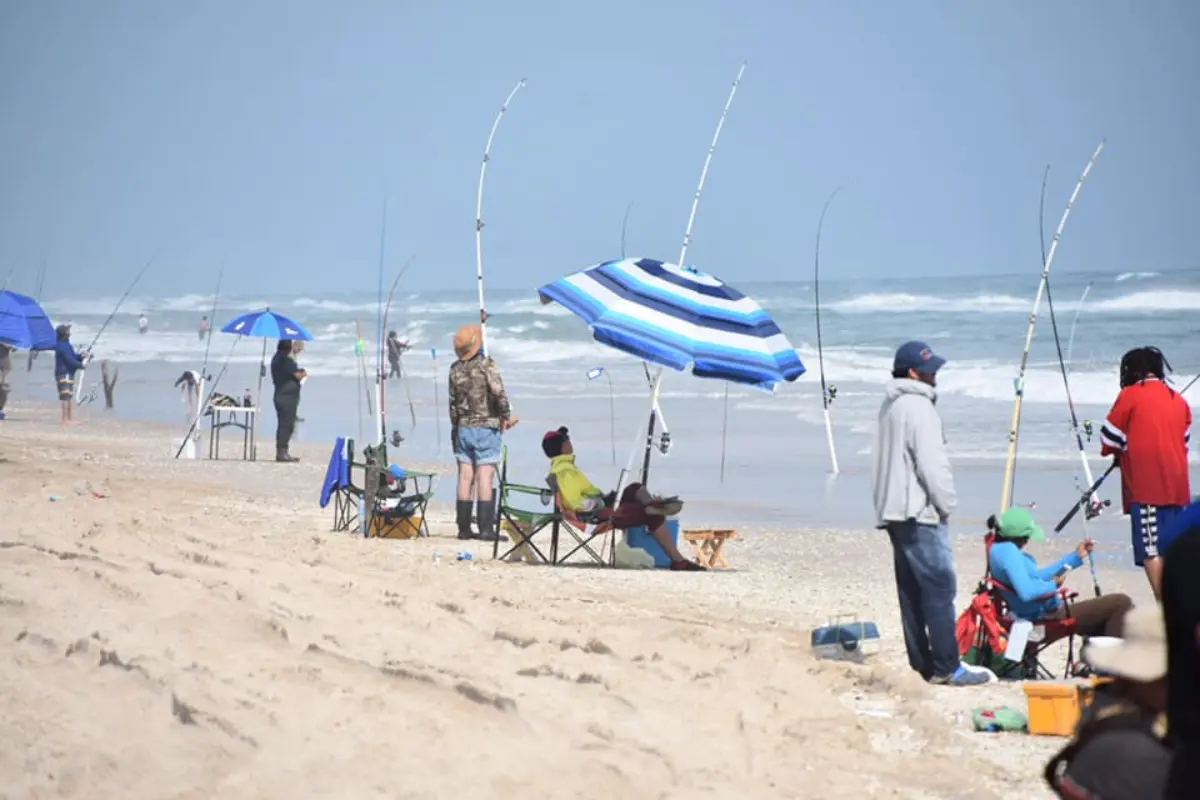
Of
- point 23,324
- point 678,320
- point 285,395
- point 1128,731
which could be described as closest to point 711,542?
point 678,320

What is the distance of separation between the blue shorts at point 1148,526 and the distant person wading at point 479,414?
170 inches

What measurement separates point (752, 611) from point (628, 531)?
177 centimetres

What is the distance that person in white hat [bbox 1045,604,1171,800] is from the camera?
246 centimetres

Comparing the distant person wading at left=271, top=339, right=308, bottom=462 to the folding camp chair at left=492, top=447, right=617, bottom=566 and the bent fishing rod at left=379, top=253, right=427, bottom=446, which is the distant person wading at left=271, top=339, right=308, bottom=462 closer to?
the bent fishing rod at left=379, top=253, right=427, bottom=446

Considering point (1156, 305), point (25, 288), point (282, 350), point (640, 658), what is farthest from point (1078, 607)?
point (25, 288)

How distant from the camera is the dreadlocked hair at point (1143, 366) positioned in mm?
6984

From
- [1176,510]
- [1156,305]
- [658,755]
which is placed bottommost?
[658,755]

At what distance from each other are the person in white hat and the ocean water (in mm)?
8099

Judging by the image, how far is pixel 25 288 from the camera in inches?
3305

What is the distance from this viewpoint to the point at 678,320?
9031 mm

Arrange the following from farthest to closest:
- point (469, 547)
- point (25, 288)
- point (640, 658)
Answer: point (25, 288), point (469, 547), point (640, 658)

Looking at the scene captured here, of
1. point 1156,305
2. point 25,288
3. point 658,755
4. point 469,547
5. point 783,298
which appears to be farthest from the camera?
point 25,288

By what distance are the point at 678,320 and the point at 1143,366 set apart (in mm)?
2781

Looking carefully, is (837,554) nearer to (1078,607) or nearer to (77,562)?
(1078,607)
